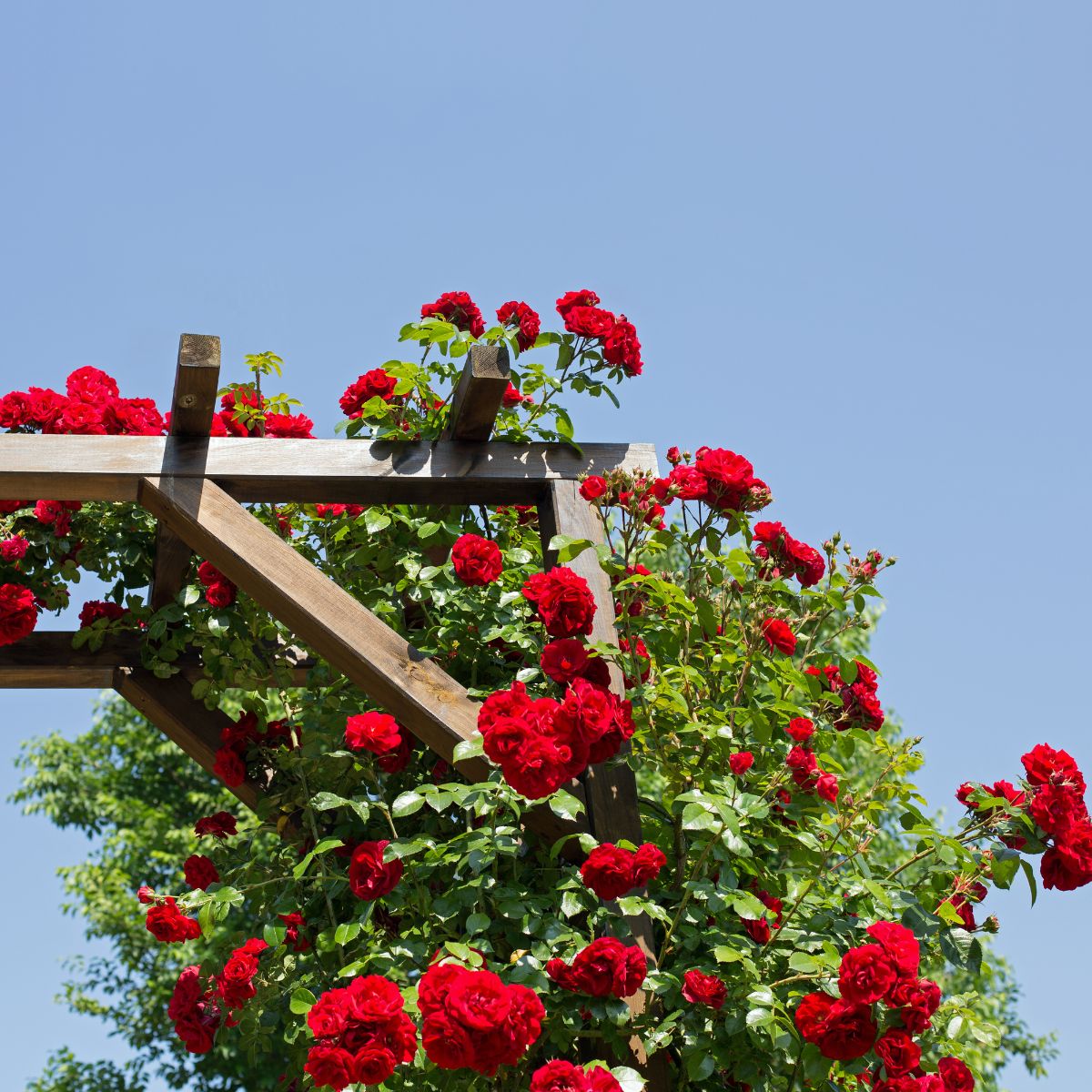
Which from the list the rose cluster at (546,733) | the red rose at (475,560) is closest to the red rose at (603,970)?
the rose cluster at (546,733)

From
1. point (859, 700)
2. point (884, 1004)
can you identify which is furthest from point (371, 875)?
point (859, 700)

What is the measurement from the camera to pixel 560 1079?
6.86 ft

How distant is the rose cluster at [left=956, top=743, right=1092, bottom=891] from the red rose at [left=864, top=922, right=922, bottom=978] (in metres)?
0.41

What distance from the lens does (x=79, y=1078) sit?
10953 millimetres

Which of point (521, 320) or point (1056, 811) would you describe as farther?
point (521, 320)

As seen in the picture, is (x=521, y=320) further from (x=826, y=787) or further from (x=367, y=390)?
(x=826, y=787)

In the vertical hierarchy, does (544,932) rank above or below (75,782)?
below

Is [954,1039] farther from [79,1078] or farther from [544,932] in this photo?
[79,1078]

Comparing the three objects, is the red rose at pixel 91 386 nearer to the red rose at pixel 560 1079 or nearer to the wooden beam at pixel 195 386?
the wooden beam at pixel 195 386

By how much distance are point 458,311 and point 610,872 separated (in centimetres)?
150

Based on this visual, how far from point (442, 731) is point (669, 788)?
495 millimetres

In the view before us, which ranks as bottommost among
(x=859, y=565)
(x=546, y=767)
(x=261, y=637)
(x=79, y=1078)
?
(x=546, y=767)

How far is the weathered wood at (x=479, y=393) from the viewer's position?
291 centimetres

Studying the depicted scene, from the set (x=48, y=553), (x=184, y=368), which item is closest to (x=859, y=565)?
(x=184, y=368)
